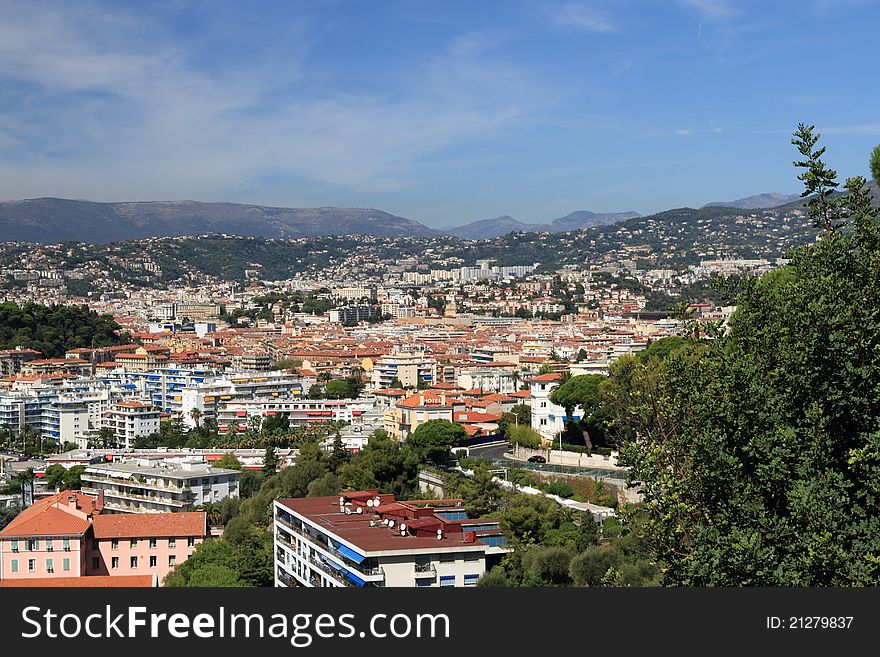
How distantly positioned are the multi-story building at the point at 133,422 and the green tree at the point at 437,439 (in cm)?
1241

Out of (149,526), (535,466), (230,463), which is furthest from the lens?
(230,463)

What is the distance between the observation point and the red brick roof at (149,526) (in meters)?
14.5

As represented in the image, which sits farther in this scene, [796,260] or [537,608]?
[796,260]

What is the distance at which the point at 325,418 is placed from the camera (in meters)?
27.7

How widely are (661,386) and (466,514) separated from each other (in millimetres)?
8083

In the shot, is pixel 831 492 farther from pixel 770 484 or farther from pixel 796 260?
pixel 796 260

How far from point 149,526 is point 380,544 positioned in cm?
553

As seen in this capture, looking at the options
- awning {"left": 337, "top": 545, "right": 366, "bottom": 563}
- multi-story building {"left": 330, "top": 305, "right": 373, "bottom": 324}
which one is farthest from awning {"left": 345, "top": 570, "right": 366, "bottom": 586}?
multi-story building {"left": 330, "top": 305, "right": 373, "bottom": 324}

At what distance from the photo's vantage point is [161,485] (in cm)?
1853

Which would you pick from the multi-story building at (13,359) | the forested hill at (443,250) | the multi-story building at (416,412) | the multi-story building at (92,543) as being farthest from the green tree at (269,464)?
the forested hill at (443,250)

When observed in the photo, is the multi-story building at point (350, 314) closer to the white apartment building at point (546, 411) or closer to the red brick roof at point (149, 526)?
the white apartment building at point (546, 411)

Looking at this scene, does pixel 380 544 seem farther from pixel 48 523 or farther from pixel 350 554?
pixel 48 523

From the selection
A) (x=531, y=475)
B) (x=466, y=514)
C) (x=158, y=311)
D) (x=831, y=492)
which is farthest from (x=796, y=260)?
(x=158, y=311)

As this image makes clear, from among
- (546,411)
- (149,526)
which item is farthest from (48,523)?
(546,411)
